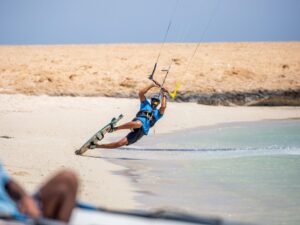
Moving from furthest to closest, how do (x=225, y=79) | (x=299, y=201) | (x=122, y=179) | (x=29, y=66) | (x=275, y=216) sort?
(x=29, y=66) → (x=225, y=79) → (x=122, y=179) → (x=299, y=201) → (x=275, y=216)

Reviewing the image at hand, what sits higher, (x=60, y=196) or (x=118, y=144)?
(x=118, y=144)

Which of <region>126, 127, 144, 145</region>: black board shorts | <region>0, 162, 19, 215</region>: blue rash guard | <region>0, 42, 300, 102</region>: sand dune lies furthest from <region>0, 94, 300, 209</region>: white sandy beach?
<region>0, 162, 19, 215</region>: blue rash guard

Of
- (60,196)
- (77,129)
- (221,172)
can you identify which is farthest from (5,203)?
(77,129)

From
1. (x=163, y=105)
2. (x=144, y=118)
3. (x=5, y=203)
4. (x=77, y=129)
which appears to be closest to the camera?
(x=5, y=203)

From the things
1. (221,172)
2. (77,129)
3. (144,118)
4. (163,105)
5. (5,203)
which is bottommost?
(5,203)

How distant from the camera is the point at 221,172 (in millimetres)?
9289

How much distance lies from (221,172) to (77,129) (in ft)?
16.8

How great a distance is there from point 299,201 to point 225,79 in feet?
45.8

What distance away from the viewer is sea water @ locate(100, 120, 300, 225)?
22.6 ft

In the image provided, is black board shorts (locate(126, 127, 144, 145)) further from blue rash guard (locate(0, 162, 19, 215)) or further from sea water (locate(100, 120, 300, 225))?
blue rash guard (locate(0, 162, 19, 215))

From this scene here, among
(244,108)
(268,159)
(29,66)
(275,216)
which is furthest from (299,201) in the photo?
(29,66)

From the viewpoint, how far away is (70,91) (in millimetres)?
19594

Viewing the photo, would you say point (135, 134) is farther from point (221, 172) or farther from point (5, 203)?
point (5, 203)

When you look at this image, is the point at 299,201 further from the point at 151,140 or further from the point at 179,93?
the point at 179,93
